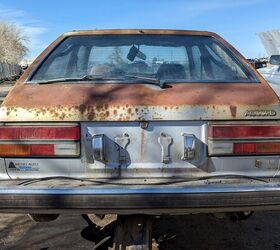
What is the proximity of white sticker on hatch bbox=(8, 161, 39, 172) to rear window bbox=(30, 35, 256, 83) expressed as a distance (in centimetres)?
73

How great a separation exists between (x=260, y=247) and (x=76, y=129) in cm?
205

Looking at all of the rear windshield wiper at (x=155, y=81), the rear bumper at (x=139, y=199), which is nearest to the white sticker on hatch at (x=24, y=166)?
the rear bumper at (x=139, y=199)

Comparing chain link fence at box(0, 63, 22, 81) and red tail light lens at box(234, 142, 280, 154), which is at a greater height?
chain link fence at box(0, 63, 22, 81)

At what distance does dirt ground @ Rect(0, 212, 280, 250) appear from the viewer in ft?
13.5

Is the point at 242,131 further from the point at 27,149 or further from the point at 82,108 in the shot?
the point at 27,149

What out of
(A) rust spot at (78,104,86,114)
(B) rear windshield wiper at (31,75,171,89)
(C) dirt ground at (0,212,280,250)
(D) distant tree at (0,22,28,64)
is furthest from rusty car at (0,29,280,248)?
(D) distant tree at (0,22,28,64)

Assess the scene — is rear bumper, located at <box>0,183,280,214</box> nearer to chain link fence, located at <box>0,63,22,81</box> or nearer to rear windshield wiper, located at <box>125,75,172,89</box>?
rear windshield wiper, located at <box>125,75,172,89</box>

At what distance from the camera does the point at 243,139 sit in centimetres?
298

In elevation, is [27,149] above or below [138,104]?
below

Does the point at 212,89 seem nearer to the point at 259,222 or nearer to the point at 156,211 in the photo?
the point at 156,211

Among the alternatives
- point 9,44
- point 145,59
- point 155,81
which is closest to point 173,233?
point 145,59

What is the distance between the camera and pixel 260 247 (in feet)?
13.4

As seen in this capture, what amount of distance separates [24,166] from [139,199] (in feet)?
2.56

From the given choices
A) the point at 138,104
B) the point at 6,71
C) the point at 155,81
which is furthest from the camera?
the point at 6,71
